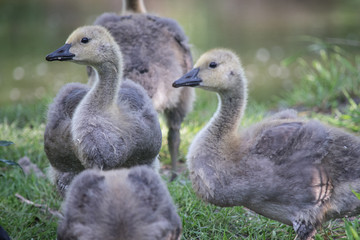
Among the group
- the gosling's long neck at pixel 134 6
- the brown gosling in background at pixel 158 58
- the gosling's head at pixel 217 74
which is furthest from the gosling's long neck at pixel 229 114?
the gosling's long neck at pixel 134 6

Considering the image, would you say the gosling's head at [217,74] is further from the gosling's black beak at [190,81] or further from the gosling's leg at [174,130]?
the gosling's leg at [174,130]

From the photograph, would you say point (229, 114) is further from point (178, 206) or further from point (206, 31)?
point (206, 31)

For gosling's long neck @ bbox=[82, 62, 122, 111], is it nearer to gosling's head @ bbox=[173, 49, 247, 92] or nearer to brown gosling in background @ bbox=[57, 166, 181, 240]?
gosling's head @ bbox=[173, 49, 247, 92]

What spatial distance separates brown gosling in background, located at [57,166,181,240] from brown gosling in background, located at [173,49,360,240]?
2.07ft

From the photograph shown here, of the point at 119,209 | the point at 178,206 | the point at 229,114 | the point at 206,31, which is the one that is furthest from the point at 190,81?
the point at 206,31

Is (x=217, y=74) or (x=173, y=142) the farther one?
(x=173, y=142)

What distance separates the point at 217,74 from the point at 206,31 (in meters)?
10.2

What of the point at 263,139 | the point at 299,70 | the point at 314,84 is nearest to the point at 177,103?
the point at 263,139

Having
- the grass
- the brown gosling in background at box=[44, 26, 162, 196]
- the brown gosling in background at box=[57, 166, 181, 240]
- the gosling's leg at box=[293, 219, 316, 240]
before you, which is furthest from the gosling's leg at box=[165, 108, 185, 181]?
the brown gosling in background at box=[57, 166, 181, 240]

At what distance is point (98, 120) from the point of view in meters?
3.86

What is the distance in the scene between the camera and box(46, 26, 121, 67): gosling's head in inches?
157

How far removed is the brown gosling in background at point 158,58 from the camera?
16.4ft

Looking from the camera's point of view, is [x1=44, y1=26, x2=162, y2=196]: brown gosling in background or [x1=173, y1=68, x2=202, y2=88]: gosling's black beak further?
[x1=173, y1=68, x2=202, y2=88]: gosling's black beak

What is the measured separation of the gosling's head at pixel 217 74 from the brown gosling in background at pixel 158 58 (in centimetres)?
106
